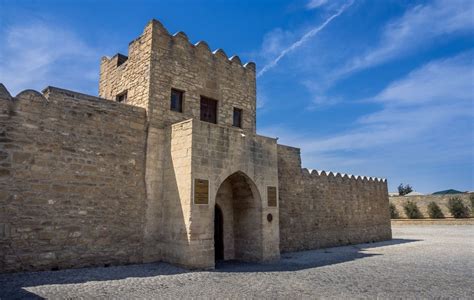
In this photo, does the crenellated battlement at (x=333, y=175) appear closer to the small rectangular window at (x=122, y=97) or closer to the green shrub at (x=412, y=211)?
the small rectangular window at (x=122, y=97)

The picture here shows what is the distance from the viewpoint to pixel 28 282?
6.10 m

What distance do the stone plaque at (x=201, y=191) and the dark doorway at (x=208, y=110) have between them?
2955 millimetres

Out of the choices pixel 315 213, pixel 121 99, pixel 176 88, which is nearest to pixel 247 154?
pixel 176 88

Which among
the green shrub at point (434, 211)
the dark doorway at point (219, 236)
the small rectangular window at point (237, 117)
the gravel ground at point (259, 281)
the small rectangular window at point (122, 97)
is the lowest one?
the gravel ground at point (259, 281)

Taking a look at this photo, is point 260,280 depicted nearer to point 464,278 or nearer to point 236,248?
point 236,248

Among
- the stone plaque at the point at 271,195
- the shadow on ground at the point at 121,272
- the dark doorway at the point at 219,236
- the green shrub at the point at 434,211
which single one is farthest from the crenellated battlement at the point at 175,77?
the green shrub at the point at 434,211

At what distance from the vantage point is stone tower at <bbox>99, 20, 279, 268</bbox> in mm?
8656

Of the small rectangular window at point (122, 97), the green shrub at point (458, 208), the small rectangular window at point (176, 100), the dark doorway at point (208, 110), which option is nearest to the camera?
the small rectangular window at point (176, 100)

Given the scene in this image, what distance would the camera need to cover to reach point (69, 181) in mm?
7910

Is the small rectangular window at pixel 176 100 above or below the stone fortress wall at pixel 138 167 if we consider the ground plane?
above

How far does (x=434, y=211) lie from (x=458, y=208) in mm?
2081

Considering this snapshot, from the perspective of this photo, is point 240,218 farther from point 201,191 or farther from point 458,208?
point 458,208

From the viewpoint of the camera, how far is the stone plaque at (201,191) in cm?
854

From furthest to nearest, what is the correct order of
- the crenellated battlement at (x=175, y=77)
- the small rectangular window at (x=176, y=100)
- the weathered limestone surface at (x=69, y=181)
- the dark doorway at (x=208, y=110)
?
the dark doorway at (x=208, y=110)
the small rectangular window at (x=176, y=100)
the crenellated battlement at (x=175, y=77)
the weathered limestone surface at (x=69, y=181)
